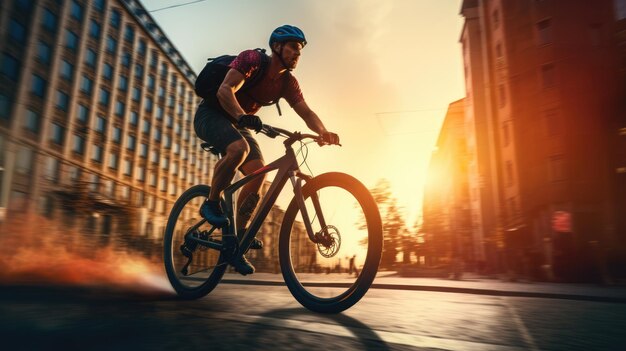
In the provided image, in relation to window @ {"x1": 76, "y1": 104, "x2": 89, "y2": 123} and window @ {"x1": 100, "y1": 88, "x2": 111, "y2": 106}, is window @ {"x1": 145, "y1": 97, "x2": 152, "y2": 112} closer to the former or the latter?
window @ {"x1": 100, "y1": 88, "x2": 111, "y2": 106}

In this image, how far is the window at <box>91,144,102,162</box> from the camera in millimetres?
40531

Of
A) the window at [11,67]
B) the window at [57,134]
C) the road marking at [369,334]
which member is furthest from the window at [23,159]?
the window at [57,134]

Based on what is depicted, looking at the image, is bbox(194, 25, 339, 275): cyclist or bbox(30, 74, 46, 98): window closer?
bbox(194, 25, 339, 275): cyclist

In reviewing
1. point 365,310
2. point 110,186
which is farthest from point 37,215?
point 365,310

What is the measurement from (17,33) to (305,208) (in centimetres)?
3594

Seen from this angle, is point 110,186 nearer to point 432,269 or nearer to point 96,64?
point 432,269

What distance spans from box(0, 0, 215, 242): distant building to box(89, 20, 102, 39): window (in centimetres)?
9

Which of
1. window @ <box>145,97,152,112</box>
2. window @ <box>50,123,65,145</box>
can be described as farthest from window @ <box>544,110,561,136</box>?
window @ <box>145,97,152,112</box>

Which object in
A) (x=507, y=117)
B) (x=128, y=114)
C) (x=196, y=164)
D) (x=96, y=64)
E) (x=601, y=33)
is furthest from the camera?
(x=196, y=164)

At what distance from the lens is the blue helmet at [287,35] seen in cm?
319

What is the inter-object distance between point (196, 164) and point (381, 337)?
65.9 meters

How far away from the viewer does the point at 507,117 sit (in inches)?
1179

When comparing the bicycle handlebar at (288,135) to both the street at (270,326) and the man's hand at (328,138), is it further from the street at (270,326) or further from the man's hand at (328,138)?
the street at (270,326)

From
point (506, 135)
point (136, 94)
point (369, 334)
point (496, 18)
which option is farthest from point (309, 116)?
point (136, 94)
